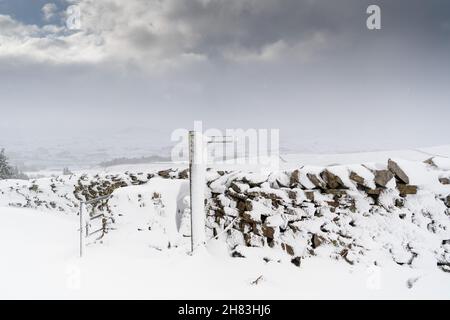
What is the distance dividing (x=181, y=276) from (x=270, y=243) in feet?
4.94

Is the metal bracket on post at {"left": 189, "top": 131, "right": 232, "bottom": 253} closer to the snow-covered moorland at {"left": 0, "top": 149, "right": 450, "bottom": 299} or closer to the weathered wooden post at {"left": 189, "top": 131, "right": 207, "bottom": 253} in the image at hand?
the weathered wooden post at {"left": 189, "top": 131, "right": 207, "bottom": 253}

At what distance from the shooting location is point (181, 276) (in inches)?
141

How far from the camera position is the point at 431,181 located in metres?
4.02

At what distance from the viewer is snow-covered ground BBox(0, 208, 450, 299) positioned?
10.2 feet

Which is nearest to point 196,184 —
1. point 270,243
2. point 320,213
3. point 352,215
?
point 270,243

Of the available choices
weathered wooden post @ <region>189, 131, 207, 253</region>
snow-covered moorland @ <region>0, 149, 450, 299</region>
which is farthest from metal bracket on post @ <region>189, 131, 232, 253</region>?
snow-covered moorland @ <region>0, 149, 450, 299</region>

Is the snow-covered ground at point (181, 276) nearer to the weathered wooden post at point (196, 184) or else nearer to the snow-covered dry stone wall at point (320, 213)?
the snow-covered dry stone wall at point (320, 213)

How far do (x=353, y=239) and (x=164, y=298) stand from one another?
9.25ft

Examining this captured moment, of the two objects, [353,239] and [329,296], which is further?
[353,239]

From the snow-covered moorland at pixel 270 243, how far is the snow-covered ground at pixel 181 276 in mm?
15

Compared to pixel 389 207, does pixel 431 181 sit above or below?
above

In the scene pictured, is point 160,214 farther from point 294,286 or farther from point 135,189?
point 294,286
